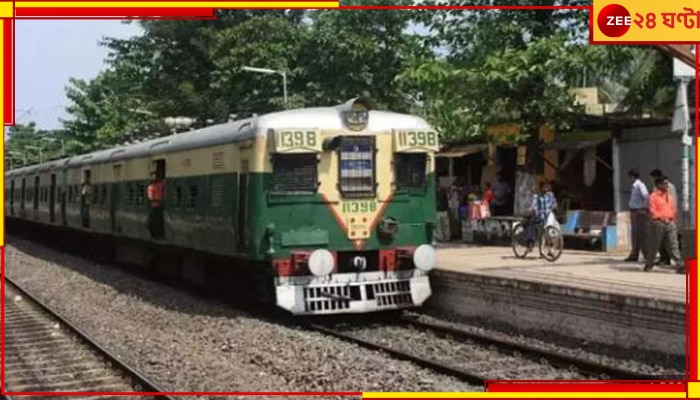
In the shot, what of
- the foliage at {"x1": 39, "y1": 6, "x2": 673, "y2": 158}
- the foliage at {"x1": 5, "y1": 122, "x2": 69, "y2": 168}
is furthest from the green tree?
the foliage at {"x1": 5, "y1": 122, "x2": 69, "y2": 168}

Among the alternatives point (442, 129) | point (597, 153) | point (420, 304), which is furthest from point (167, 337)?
point (597, 153)

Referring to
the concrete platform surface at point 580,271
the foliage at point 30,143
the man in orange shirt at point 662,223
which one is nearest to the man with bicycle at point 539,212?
the concrete platform surface at point 580,271

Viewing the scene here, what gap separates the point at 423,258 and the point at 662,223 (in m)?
3.33

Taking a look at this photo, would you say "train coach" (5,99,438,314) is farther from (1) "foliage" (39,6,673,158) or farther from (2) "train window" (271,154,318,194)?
(1) "foliage" (39,6,673,158)

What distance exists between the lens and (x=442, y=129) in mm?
20625

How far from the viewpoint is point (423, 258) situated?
469 inches

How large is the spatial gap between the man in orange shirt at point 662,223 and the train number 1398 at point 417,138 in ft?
10.1

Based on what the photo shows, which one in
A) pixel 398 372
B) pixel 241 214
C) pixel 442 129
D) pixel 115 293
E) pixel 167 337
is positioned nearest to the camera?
pixel 398 372

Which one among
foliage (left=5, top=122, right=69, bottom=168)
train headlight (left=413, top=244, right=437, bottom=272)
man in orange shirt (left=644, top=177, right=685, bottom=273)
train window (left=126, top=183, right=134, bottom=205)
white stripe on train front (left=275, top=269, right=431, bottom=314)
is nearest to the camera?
white stripe on train front (left=275, top=269, right=431, bottom=314)

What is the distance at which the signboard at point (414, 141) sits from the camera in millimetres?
11992

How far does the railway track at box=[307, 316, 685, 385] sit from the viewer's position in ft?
27.9

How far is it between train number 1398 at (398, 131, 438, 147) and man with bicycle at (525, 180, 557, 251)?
144 inches

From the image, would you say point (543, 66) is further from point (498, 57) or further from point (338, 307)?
point (338, 307)

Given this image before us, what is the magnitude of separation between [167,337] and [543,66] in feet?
29.4
